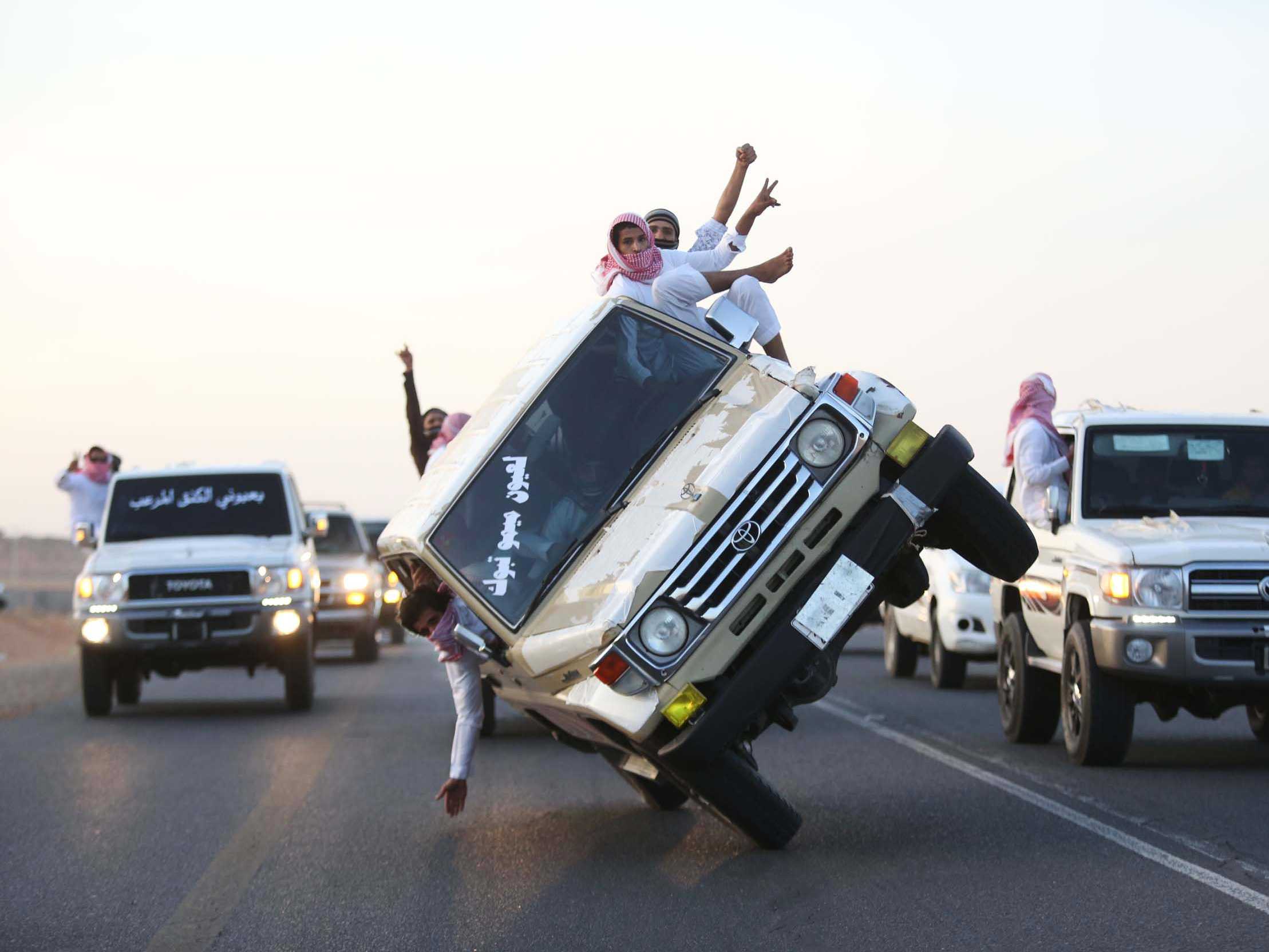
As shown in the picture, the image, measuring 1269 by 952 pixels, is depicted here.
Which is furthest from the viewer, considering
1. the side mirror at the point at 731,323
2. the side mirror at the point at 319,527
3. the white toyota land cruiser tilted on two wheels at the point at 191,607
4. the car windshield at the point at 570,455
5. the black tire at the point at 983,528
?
the side mirror at the point at 319,527

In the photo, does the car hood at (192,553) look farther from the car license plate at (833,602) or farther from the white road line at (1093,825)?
the car license plate at (833,602)

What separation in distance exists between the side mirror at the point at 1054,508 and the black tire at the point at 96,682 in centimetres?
924

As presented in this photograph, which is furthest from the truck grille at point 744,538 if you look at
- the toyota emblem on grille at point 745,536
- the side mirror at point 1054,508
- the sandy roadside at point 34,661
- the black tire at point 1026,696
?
the sandy roadside at point 34,661

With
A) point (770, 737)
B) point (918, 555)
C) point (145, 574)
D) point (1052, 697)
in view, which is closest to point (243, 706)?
point (145, 574)

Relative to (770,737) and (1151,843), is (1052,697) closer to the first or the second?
(770,737)

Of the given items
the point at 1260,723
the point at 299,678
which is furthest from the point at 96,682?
the point at 1260,723

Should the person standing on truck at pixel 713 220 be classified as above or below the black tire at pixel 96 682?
above

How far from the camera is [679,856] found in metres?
8.43

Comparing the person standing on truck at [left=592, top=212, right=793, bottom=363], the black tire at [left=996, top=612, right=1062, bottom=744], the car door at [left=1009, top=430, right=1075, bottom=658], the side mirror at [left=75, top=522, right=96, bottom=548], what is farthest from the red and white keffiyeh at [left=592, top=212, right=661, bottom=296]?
the side mirror at [left=75, top=522, right=96, bottom=548]

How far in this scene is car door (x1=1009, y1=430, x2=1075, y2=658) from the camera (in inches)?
464

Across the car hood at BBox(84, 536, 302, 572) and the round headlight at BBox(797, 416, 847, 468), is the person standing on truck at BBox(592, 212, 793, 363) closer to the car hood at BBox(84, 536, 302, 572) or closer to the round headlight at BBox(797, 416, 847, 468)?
the round headlight at BBox(797, 416, 847, 468)

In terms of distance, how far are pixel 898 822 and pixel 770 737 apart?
4670 millimetres

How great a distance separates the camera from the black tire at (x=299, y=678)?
56.9 ft

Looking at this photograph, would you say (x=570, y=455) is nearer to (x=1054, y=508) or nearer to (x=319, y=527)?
(x=1054, y=508)
